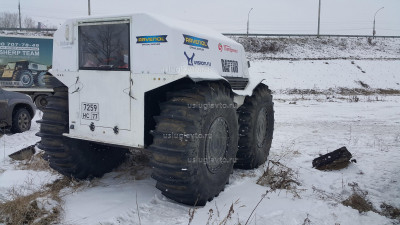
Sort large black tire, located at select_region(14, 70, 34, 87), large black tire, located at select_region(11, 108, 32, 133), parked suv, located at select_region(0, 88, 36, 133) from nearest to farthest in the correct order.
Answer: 1. parked suv, located at select_region(0, 88, 36, 133)
2. large black tire, located at select_region(11, 108, 32, 133)
3. large black tire, located at select_region(14, 70, 34, 87)

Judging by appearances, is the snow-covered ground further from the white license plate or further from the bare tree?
the bare tree

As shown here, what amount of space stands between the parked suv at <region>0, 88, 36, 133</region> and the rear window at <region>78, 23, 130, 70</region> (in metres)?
6.32

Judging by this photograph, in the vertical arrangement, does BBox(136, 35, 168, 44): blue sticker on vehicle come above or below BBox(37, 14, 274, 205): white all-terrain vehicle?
above

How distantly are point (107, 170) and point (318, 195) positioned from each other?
3.35m

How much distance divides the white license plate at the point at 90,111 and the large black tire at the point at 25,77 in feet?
47.2

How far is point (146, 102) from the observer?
15.0ft

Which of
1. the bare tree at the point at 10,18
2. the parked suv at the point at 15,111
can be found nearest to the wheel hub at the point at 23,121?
the parked suv at the point at 15,111

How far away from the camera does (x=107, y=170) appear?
6.06m

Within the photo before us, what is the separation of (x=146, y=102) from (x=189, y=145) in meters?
0.88

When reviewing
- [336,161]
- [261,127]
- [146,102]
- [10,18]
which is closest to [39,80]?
[261,127]

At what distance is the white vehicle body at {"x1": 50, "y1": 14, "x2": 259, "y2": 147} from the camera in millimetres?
4445

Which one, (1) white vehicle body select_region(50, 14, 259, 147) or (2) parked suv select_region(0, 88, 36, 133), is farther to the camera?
(2) parked suv select_region(0, 88, 36, 133)

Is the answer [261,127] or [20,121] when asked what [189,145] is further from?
[20,121]

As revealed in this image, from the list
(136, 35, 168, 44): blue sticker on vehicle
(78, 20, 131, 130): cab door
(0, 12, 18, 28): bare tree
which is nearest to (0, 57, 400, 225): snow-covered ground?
(78, 20, 131, 130): cab door
